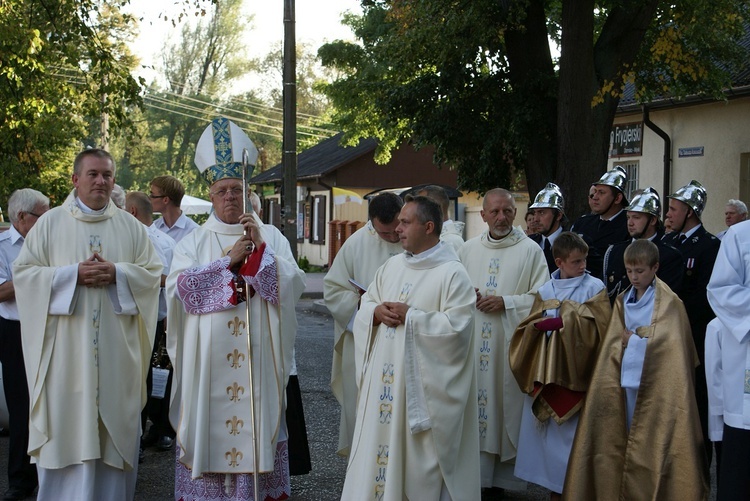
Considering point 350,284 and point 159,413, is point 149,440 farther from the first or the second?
point 350,284

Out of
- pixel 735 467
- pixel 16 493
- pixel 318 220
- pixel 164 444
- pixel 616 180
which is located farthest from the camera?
pixel 318 220

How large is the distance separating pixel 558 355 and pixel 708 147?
48.2 ft

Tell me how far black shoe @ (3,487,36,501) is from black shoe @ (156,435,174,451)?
1580mm

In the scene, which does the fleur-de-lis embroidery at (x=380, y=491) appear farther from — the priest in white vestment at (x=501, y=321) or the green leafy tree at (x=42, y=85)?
the green leafy tree at (x=42, y=85)

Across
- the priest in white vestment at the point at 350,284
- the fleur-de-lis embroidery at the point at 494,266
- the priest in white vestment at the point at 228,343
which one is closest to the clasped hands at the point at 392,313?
the priest in white vestment at the point at 228,343

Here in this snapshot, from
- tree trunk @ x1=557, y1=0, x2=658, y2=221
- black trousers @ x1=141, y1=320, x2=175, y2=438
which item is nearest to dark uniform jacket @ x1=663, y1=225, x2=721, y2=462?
black trousers @ x1=141, y1=320, x2=175, y2=438

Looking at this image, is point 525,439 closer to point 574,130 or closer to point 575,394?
point 575,394

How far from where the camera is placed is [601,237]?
7746mm

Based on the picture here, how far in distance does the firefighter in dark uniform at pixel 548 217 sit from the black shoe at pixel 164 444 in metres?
3.38

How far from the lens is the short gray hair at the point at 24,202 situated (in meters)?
6.99

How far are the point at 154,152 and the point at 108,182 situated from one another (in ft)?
197

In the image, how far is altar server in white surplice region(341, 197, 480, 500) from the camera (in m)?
5.58

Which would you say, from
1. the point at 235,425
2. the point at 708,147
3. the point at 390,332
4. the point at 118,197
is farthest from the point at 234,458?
the point at 708,147

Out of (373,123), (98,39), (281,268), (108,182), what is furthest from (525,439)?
(373,123)
